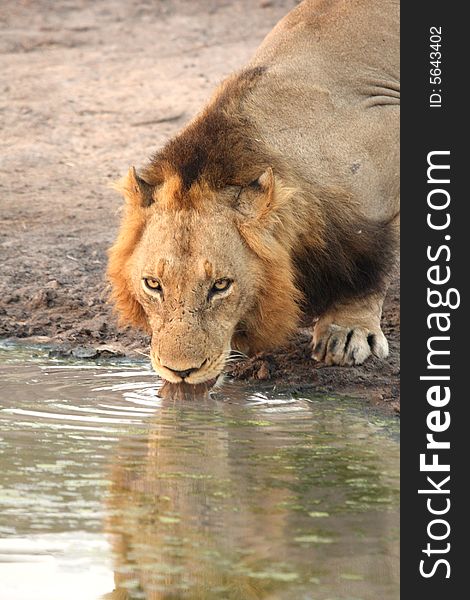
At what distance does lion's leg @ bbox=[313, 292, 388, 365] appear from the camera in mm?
7406

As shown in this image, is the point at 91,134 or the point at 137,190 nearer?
the point at 137,190

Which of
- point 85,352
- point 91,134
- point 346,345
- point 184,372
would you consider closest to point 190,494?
point 184,372

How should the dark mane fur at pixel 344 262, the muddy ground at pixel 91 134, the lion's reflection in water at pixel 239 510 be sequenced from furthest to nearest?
the muddy ground at pixel 91 134 → the dark mane fur at pixel 344 262 → the lion's reflection in water at pixel 239 510

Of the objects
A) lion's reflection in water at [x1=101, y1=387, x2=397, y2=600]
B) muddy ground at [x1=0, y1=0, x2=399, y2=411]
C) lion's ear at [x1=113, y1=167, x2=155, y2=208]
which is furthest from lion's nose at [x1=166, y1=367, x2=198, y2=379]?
muddy ground at [x1=0, y1=0, x2=399, y2=411]

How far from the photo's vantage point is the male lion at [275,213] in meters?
6.42

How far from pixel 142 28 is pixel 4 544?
1007 cm

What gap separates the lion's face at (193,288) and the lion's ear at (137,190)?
12 centimetres

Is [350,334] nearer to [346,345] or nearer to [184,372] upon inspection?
[346,345]

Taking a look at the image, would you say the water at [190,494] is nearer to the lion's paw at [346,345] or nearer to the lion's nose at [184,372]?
the lion's nose at [184,372]

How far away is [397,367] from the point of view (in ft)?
24.3

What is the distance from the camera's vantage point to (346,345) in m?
7.42

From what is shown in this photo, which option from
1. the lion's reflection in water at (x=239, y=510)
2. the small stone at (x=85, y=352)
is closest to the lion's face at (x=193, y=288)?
the lion's reflection in water at (x=239, y=510)

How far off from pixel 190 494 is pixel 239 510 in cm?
28

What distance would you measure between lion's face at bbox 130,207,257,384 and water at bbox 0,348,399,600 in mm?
308
